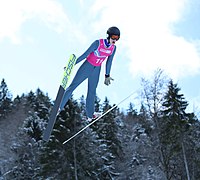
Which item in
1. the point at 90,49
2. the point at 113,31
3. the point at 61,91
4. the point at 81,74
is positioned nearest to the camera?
the point at 61,91

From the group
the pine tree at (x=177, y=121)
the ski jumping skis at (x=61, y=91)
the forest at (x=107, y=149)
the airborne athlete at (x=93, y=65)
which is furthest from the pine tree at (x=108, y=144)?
the ski jumping skis at (x=61, y=91)

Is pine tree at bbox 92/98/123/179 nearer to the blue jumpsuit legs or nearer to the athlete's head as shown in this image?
the blue jumpsuit legs

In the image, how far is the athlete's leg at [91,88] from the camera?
18.4 ft

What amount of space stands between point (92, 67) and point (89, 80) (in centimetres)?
24

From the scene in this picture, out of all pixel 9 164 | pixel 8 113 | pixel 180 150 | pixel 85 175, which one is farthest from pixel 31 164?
pixel 8 113

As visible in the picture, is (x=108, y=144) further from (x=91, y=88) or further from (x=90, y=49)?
(x=90, y=49)

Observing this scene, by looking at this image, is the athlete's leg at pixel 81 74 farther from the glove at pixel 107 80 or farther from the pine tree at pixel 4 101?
the pine tree at pixel 4 101

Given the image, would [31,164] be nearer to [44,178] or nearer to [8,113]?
[44,178]

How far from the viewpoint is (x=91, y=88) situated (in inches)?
224

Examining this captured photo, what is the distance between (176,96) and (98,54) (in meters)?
19.1

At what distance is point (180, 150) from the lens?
894 inches

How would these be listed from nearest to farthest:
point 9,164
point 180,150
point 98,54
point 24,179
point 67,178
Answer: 1. point 98,54
2. point 67,178
3. point 180,150
4. point 24,179
5. point 9,164

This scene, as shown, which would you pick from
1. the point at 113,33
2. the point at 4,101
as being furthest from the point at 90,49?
the point at 4,101

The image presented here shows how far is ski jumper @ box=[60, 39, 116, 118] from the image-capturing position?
529cm
